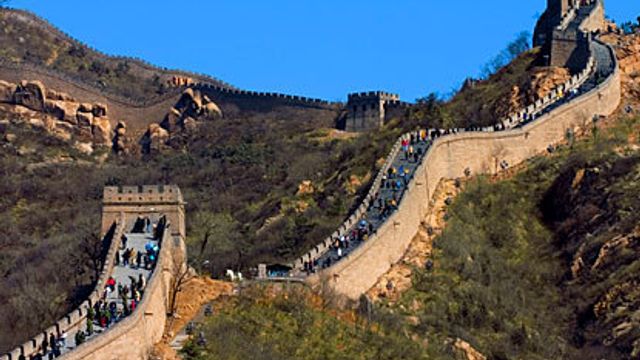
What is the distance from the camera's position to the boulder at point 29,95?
10431cm

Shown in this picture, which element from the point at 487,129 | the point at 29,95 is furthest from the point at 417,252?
the point at 29,95

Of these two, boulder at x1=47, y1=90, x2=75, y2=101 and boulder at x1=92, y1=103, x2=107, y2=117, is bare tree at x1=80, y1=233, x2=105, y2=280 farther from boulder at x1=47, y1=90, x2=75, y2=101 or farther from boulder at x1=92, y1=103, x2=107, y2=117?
boulder at x1=92, y1=103, x2=107, y2=117

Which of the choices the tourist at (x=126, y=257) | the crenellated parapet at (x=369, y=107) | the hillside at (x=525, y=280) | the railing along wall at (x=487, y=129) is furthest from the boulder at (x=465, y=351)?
the crenellated parapet at (x=369, y=107)

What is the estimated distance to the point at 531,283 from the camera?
2372 inches

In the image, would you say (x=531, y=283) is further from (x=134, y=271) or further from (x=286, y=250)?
(x=134, y=271)

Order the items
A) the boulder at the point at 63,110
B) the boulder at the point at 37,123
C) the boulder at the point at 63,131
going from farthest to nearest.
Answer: the boulder at the point at 63,110 → the boulder at the point at 63,131 → the boulder at the point at 37,123

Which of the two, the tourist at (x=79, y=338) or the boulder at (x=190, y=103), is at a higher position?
the boulder at (x=190, y=103)

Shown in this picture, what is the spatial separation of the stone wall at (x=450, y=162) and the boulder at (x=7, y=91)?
41.9 meters

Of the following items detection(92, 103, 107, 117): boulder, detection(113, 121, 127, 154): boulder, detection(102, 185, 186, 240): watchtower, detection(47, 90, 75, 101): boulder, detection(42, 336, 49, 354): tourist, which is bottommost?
detection(42, 336, 49, 354): tourist

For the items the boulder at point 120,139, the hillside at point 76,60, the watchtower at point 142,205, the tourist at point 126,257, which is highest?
the hillside at point 76,60

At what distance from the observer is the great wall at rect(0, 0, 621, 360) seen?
46.7 m

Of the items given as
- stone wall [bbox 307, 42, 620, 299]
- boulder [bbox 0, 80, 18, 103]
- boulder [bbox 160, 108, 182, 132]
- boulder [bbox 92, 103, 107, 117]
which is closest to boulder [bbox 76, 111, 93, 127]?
boulder [bbox 92, 103, 107, 117]

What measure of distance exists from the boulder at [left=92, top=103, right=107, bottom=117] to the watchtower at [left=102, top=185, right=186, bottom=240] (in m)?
49.7

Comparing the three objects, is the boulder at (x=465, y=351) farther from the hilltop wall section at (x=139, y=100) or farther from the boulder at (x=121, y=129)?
the boulder at (x=121, y=129)
